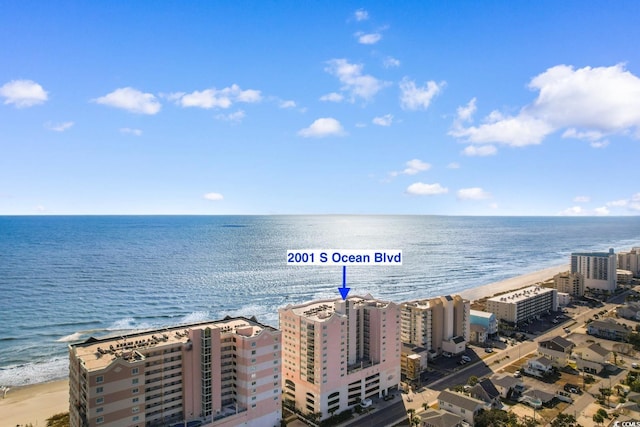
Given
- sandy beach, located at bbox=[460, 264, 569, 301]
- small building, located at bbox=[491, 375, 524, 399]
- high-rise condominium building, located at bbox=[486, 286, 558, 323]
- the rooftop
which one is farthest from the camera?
sandy beach, located at bbox=[460, 264, 569, 301]

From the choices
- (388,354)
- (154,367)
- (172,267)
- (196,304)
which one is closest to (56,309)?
(196,304)

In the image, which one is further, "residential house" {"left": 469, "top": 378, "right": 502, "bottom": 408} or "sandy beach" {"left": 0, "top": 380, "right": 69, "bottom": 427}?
"sandy beach" {"left": 0, "top": 380, "right": 69, "bottom": 427}

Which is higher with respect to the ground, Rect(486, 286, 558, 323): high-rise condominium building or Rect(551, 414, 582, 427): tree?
Rect(486, 286, 558, 323): high-rise condominium building

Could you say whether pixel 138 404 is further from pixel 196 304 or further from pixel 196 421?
pixel 196 304

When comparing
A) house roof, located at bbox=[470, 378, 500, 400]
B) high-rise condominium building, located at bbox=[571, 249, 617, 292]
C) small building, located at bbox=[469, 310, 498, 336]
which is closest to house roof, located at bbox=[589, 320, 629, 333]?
small building, located at bbox=[469, 310, 498, 336]

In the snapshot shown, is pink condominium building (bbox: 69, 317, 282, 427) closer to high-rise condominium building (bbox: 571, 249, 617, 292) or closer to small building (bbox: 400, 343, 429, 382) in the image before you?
small building (bbox: 400, 343, 429, 382)

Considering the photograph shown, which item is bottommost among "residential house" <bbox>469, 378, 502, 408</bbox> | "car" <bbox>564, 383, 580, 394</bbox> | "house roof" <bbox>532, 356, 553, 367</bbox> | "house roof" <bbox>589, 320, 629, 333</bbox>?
"car" <bbox>564, 383, 580, 394</bbox>
